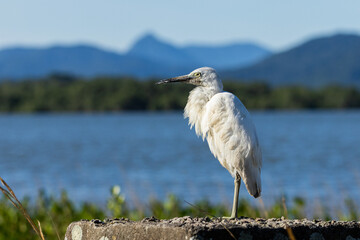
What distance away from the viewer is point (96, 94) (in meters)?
113

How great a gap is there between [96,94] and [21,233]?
105 metres

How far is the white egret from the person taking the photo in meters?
4.34

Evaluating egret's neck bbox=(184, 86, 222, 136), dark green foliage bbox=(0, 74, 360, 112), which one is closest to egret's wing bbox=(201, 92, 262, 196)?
egret's neck bbox=(184, 86, 222, 136)

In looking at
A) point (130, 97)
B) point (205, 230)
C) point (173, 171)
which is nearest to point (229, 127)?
point (205, 230)

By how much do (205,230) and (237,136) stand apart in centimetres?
161

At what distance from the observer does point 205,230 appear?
2.87 meters

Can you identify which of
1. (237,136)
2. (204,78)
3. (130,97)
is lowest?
(130,97)

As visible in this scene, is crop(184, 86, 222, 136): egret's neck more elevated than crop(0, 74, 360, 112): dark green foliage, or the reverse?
crop(184, 86, 222, 136): egret's neck

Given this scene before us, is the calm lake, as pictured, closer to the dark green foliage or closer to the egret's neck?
the egret's neck

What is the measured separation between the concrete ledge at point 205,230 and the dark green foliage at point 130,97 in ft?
319

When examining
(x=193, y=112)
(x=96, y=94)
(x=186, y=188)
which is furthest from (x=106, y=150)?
(x=96, y=94)

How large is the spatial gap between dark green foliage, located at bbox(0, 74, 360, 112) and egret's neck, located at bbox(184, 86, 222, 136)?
95.7m

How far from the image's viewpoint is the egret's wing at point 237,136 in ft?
14.2

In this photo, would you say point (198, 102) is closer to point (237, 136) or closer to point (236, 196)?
point (237, 136)
